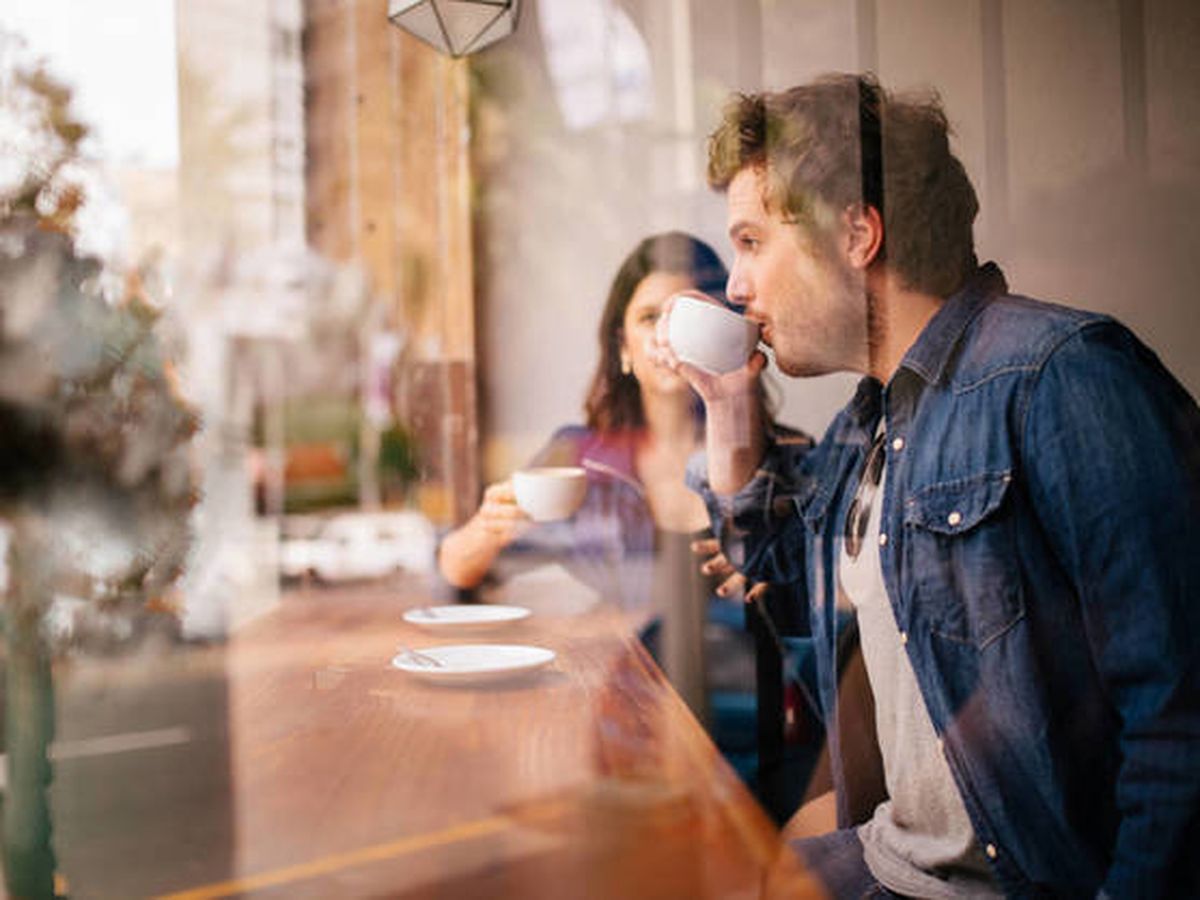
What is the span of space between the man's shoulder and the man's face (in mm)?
128

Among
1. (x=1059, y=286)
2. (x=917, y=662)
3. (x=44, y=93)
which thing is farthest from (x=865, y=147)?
(x=44, y=93)

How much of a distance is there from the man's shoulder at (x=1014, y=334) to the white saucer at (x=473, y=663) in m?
0.54

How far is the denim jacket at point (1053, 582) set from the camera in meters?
1.11

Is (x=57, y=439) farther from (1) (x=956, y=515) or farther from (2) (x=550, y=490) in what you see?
(1) (x=956, y=515)

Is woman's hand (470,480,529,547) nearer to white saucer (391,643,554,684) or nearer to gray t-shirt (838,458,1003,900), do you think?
white saucer (391,643,554,684)

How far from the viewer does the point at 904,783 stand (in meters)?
1.28

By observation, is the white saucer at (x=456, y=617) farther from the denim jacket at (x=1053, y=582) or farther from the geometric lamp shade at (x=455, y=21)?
the geometric lamp shade at (x=455, y=21)

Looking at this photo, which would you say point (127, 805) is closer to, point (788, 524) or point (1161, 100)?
point (788, 524)

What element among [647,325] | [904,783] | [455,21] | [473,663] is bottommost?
[904,783]

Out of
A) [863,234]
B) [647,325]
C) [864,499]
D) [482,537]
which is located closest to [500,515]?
[482,537]

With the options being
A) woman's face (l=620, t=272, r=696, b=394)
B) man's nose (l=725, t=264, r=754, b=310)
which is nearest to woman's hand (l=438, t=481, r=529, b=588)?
woman's face (l=620, t=272, r=696, b=394)

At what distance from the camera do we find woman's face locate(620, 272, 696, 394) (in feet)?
4.42

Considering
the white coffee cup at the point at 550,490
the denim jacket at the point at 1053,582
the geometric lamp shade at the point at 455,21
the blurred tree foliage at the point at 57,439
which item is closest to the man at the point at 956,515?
the denim jacket at the point at 1053,582

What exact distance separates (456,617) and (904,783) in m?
0.52
